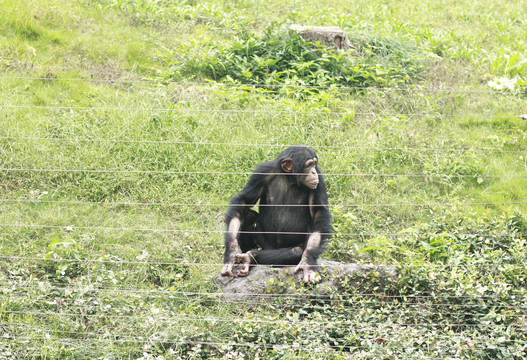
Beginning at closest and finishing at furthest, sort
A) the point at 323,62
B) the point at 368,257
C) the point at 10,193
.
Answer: the point at 368,257 → the point at 10,193 → the point at 323,62

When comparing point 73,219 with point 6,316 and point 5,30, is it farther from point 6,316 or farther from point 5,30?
point 5,30

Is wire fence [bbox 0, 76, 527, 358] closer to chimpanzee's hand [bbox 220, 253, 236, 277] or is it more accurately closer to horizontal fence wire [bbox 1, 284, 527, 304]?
horizontal fence wire [bbox 1, 284, 527, 304]

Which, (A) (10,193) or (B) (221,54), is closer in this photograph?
(A) (10,193)

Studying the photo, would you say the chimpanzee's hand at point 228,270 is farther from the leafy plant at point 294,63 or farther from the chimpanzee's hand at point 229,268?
the leafy plant at point 294,63

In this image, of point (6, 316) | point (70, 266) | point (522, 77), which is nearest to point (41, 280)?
point (70, 266)

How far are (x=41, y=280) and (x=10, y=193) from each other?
162 cm

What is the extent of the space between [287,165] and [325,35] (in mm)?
3945

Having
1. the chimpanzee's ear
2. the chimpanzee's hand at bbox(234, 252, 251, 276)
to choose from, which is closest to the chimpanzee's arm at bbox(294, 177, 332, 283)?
the chimpanzee's ear

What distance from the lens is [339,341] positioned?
15.5 ft

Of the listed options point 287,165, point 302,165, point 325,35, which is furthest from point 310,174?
point 325,35

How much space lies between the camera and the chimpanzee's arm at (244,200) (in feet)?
18.5

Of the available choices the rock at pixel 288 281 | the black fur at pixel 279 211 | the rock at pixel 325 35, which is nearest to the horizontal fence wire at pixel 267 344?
the rock at pixel 288 281

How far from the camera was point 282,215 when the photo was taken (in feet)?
18.9

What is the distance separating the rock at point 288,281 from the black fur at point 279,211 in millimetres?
303
